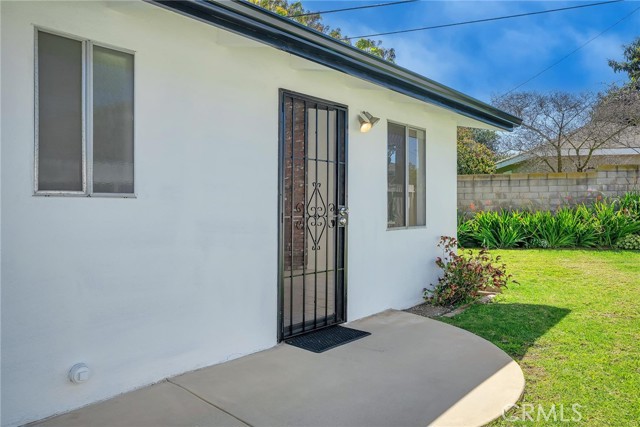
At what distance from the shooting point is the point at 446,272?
22.7 feet

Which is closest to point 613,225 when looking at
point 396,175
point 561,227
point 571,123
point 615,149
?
point 561,227

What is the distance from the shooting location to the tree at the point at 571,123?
54.6ft

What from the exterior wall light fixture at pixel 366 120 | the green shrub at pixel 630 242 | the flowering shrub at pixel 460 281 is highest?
the exterior wall light fixture at pixel 366 120

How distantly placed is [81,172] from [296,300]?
313 centimetres

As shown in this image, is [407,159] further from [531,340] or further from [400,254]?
[531,340]

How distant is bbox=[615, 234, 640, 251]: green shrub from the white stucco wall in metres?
9.59

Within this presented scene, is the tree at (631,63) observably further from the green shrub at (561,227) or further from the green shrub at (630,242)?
the green shrub at (630,242)

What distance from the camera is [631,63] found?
67.2 feet

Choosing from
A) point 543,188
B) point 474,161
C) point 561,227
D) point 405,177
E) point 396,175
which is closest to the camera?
point 396,175

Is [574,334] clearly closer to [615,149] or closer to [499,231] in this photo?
[499,231]

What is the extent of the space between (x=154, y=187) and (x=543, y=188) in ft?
40.8

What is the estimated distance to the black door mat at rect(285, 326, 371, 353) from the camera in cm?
454

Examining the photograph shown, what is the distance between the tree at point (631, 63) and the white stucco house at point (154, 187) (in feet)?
66.1

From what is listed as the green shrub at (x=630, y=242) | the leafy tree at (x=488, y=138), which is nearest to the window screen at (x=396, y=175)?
the green shrub at (x=630, y=242)
